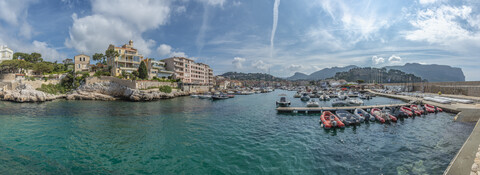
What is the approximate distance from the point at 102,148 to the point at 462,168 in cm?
2071

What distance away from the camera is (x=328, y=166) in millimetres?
10109

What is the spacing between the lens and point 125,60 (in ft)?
187

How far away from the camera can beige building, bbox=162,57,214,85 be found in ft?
234

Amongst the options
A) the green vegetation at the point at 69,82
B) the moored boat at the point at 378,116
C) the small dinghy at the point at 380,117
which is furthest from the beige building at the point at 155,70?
the small dinghy at the point at 380,117

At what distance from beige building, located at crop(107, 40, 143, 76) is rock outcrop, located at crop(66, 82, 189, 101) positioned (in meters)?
8.41

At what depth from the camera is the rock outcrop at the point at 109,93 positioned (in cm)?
4419

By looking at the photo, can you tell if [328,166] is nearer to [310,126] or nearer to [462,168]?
[462,168]

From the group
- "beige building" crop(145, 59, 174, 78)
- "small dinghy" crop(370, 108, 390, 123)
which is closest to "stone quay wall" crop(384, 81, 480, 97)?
"small dinghy" crop(370, 108, 390, 123)

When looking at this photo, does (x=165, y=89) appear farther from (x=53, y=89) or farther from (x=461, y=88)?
(x=461, y=88)

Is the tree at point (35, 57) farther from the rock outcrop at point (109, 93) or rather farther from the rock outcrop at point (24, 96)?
the rock outcrop at point (109, 93)

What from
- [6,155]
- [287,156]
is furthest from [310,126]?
[6,155]

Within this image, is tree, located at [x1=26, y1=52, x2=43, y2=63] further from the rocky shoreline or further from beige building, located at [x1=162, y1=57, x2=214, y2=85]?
beige building, located at [x1=162, y1=57, x2=214, y2=85]

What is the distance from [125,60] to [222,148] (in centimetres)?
5947

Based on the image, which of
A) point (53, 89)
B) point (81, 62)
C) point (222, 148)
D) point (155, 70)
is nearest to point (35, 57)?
point (81, 62)
